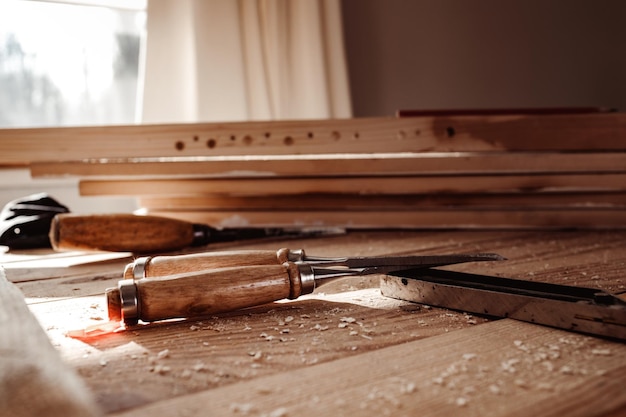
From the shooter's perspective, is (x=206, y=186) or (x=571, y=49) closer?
(x=206, y=186)

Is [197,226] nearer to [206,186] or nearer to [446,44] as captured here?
[206,186]

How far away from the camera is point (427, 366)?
471 millimetres

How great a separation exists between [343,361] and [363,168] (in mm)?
782

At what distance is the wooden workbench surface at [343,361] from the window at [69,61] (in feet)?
4.12

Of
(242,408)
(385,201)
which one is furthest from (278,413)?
(385,201)

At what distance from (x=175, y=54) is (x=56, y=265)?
2.94 feet

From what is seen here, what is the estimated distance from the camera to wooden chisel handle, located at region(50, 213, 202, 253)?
Answer: 3.17 ft

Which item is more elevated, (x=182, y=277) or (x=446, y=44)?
(x=446, y=44)

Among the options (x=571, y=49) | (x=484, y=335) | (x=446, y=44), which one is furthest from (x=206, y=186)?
(x=571, y=49)

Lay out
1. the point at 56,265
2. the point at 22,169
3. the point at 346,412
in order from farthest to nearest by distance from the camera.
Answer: the point at 22,169
the point at 56,265
the point at 346,412

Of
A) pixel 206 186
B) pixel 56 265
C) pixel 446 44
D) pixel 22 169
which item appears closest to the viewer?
pixel 56 265

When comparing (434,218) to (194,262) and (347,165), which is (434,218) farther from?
(194,262)

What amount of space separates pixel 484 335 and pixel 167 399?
28cm

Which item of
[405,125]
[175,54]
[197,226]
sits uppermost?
[175,54]
